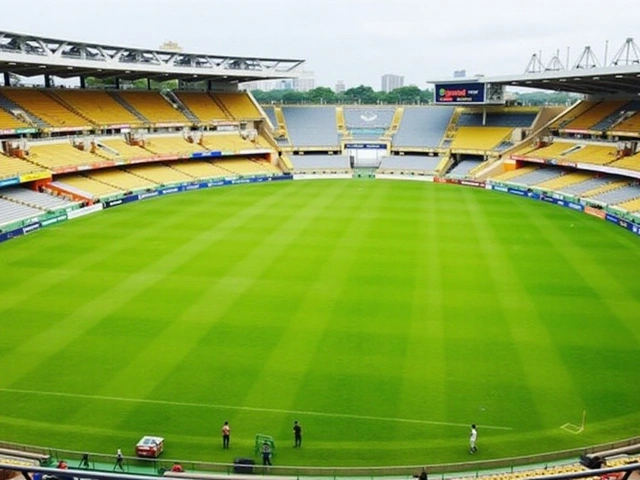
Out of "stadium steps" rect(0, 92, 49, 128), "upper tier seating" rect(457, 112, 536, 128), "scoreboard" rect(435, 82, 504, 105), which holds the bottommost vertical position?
"upper tier seating" rect(457, 112, 536, 128)

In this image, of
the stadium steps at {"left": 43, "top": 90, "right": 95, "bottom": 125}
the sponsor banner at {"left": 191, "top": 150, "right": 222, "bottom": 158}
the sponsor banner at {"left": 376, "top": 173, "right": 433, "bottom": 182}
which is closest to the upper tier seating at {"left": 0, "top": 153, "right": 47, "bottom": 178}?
the stadium steps at {"left": 43, "top": 90, "right": 95, "bottom": 125}

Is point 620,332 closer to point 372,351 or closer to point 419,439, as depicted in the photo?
point 372,351

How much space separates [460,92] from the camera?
72250 millimetres

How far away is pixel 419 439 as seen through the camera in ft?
53.2

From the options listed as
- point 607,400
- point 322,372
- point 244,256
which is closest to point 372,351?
point 322,372

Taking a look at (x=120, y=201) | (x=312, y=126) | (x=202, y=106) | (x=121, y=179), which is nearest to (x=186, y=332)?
(x=120, y=201)

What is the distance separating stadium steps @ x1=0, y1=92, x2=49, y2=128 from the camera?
5196 centimetres

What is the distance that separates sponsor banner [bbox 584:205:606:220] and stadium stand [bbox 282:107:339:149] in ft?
120

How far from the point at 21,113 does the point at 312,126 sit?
38402 mm

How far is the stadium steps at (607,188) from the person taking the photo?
5056 centimetres

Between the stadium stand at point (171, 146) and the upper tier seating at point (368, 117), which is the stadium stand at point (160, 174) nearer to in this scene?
the stadium stand at point (171, 146)

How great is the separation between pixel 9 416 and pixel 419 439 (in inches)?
455

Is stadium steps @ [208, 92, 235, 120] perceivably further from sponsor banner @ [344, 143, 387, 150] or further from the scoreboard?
the scoreboard

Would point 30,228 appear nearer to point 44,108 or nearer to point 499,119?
point 44,108
